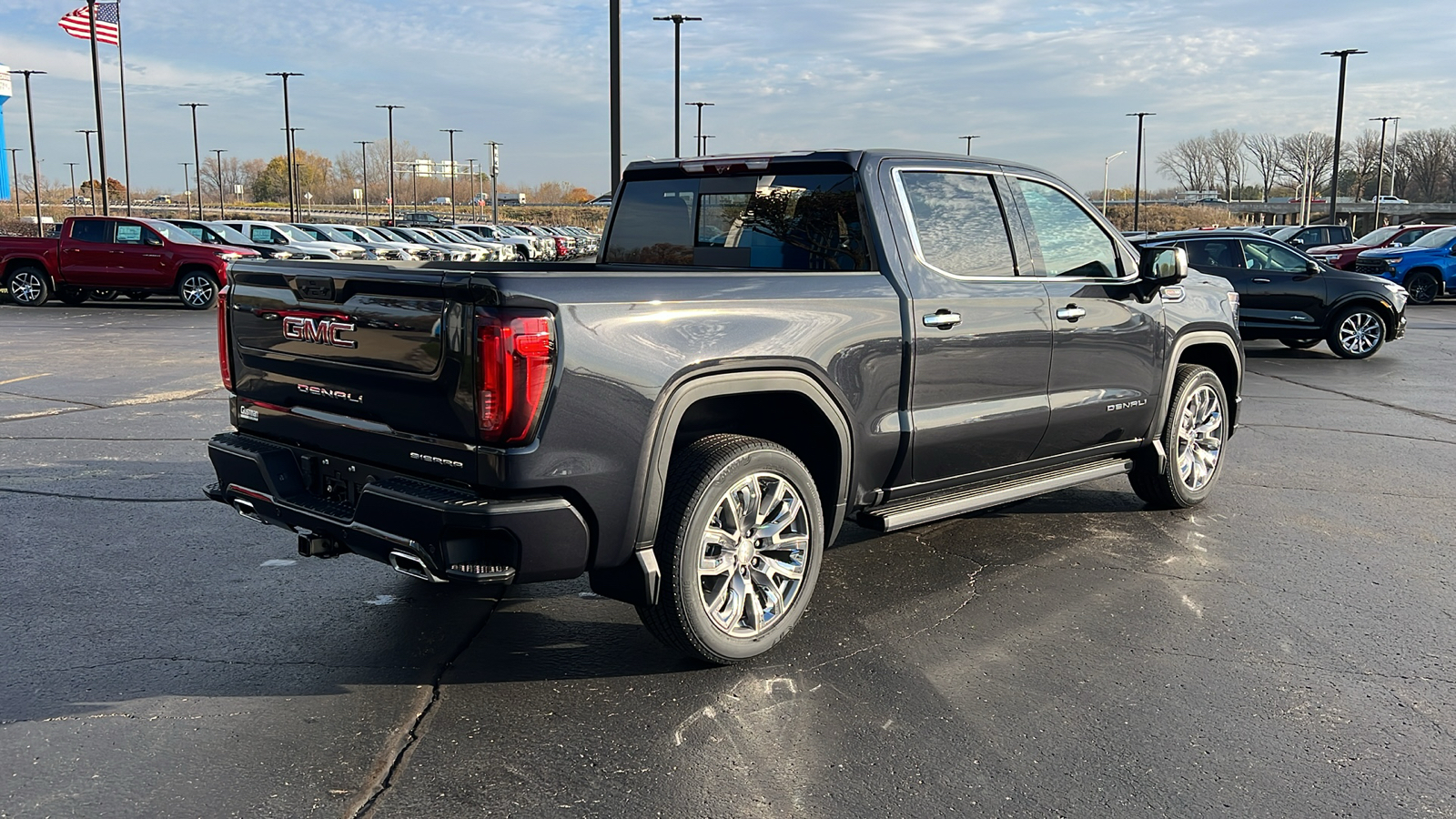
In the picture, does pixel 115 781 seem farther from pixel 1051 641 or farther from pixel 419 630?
pixel 1051 641

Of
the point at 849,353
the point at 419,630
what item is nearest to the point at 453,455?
the point at 419,630

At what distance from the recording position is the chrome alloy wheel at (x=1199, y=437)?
21.2 ft

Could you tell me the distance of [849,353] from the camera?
4.39 m

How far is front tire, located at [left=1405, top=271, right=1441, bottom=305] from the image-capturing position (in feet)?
79.4

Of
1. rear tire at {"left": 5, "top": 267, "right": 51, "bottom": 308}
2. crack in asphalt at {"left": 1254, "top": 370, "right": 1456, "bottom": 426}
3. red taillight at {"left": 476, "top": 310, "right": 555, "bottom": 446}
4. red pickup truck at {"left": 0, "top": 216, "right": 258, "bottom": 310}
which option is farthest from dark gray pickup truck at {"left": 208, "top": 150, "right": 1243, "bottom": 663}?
rear tire at {"left": 5, "top": 267, "right": 51, "bottom": 308}

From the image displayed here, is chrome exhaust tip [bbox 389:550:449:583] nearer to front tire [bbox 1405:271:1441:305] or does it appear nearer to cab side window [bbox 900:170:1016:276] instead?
cab side window [bbox 900:170:1016:276]

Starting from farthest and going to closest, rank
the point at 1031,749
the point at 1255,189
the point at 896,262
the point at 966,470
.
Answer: the point at 1255,189
the point at 966,470
the point at 896,262
the point at 1031,749

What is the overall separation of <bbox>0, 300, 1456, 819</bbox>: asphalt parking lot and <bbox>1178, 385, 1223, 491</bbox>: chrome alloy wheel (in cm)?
22

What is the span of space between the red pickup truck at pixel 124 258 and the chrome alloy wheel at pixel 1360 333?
17.9 meters

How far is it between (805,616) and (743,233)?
1.72 metres

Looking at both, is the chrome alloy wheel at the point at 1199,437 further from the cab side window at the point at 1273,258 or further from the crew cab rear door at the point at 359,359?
the cab side window at the point at 1273,258

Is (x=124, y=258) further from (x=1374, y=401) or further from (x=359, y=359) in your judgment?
(x=1374, y=401)

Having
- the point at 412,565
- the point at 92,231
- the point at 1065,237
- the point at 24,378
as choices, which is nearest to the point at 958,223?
the point at 1065,237

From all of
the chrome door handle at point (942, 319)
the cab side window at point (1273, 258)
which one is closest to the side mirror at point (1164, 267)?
the chrome door handle at point (942, 319)
